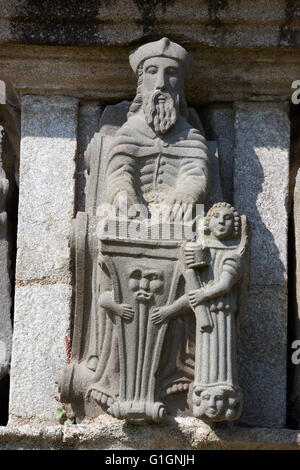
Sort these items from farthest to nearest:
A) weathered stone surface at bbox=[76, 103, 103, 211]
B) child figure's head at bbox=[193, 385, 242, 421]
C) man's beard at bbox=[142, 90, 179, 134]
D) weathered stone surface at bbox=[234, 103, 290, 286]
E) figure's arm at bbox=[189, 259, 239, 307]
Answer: weathered stone surface at bbox=[76, 103, 103, 211], weathered stone surface at bbox=[234, 103, 290, 286], man's beard at bbox=[142, 90, 179, 134], figure's arm at bbox=[189, 259, 239, 307], child figure's head at bbox=[193, 385, 242, 421]

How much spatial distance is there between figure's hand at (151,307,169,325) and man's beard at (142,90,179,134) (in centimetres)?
95

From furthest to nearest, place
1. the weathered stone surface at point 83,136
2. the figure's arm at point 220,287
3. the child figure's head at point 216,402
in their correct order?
the weathered stone surface at point 83,136, the figure's arm at point 220,287, the child figure's head at point 216,402

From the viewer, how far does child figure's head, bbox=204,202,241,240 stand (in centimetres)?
728

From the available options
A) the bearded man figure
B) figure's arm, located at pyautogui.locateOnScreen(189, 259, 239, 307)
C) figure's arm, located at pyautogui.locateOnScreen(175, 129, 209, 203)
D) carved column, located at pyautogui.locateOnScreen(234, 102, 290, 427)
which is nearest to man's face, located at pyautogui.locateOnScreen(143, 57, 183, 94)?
the bearded man figure

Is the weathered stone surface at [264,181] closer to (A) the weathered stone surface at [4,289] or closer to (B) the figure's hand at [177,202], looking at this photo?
(B) the figure's hand at [177,202]

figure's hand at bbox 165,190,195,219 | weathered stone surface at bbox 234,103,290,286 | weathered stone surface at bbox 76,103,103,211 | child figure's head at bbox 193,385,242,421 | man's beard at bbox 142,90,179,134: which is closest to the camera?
child figure's head at bbox 193,385,242,421

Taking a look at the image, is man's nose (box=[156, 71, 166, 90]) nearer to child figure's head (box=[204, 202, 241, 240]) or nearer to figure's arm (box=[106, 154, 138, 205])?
figure's arm (box=[106, 154, 138, 205])

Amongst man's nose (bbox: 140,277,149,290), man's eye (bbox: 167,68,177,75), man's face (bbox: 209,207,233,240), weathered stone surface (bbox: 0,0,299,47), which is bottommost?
man's nose (bbox: 140,277,149,290)

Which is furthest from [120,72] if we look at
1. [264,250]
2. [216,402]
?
[216,402]

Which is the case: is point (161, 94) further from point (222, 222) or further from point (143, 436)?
point (143, 436)

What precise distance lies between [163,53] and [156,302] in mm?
1275

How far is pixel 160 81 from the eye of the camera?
7684mm

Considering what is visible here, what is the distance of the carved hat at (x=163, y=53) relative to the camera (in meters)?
7.71

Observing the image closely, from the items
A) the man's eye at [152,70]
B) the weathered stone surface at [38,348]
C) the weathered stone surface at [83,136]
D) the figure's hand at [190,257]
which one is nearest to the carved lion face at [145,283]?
the figure's hand at [190,257]
